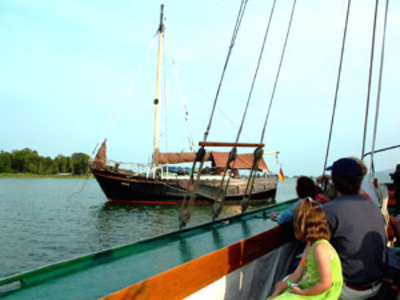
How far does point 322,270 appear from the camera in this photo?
2174 mm

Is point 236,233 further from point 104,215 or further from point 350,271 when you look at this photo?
point 104,215

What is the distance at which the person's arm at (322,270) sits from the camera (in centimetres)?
216

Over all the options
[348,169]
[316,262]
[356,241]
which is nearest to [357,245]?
[356,241]

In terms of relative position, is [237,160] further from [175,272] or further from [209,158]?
[175,272]

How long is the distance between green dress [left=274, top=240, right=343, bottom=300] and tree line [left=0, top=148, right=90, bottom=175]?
117167 millimetres

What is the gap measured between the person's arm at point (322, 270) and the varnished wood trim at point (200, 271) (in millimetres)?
530

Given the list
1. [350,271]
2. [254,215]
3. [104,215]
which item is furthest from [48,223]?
[350,271]

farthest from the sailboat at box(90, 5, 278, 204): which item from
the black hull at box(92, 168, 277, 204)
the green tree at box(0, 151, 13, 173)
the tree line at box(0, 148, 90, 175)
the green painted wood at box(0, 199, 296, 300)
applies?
the green tree at box(0, 151, 13, 173)

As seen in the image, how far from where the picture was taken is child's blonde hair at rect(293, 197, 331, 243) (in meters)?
2.26

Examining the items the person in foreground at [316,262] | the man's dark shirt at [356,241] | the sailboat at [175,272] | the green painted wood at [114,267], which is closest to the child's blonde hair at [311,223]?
the person in foreground at [316,262]

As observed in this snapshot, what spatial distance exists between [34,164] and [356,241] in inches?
5058

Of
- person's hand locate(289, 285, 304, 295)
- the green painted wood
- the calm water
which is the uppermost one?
the green painted wood

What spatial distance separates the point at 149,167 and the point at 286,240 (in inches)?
1134

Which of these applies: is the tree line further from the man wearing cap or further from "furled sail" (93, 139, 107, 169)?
the man wearing cap
